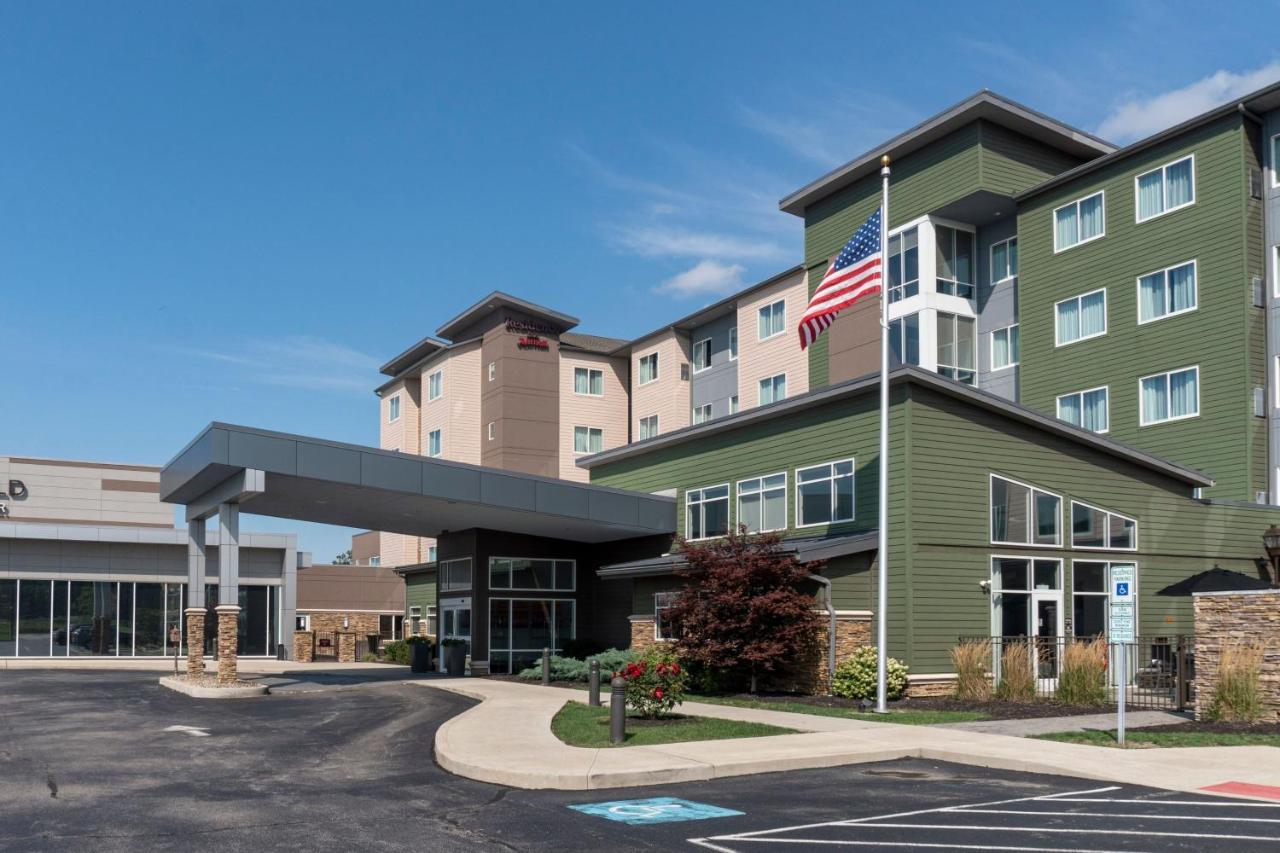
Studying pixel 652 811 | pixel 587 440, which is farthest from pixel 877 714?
pixel 587 440

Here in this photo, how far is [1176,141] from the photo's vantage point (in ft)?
116

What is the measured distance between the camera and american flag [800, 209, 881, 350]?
24062 millimetres

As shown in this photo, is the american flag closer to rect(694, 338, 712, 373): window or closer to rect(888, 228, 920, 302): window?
rect(888, 228, 920, 302): window

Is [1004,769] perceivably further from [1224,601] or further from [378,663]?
[378,663]

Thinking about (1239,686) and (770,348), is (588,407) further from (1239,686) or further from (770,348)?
(1239,686)

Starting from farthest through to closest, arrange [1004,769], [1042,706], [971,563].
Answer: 1. [971,563]
2. [1042,706]
3. [1004,769]

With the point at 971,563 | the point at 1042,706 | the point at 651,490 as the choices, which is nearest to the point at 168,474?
the point at 651,490

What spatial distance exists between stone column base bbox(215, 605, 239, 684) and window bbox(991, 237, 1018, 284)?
27.0 m

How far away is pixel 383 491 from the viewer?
99.5ft

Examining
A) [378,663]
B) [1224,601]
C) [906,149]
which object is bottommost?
[378,663]

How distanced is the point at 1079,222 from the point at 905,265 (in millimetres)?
6151

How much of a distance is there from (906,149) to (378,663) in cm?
2922

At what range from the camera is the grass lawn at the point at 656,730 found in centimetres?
1806

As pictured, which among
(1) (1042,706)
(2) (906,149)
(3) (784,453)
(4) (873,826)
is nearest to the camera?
(4) (873,826)
